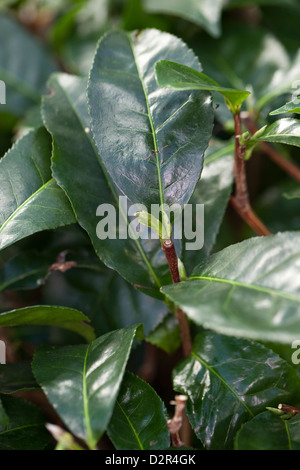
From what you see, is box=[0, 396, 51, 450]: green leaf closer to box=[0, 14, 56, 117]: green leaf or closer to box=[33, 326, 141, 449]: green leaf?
box=[33, 326, 141, 449]: green leaf

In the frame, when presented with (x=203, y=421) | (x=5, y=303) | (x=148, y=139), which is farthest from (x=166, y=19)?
(x=203, y=421)

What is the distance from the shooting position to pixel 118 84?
63 cm

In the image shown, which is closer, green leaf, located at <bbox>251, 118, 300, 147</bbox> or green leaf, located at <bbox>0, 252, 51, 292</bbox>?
green leaf, located at <bbox>251, 118, 300, 147</bbox>

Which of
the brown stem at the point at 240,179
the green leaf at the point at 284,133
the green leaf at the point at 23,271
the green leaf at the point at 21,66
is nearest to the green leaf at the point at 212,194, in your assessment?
the brown stem at the point at 240,179

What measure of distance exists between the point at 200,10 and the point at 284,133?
1.48 ft

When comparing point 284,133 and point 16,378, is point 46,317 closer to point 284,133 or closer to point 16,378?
point 16,378

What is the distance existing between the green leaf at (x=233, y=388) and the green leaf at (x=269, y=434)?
0.03 m

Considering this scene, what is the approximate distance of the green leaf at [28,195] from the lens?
587mm

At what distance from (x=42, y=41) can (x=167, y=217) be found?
807 mm

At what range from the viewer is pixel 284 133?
566 millimetres

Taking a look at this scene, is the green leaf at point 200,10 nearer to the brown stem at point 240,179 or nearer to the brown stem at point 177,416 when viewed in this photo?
the brown stem at point 240,179

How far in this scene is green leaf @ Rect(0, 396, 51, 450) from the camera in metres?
0.58

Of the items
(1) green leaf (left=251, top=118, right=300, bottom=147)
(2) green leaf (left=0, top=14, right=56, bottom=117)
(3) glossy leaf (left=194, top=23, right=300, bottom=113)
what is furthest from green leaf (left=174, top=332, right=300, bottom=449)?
(2) green leaf (left=0, top=14, right=56, bottom=117)

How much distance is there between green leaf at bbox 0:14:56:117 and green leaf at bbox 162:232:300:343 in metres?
0.71
